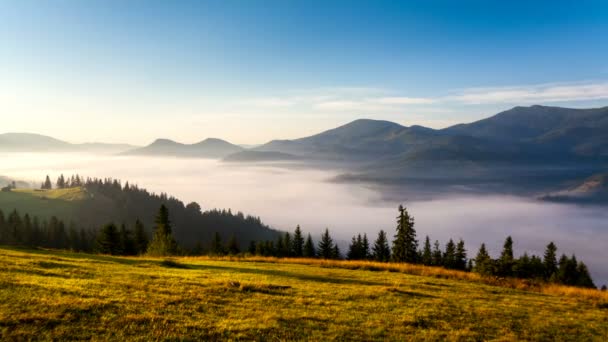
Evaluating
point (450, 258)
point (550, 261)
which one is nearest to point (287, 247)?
point (450, 258)

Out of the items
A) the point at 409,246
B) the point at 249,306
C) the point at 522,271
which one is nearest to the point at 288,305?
the point at 249,306

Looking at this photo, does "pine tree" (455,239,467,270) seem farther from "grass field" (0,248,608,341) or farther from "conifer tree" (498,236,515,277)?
"grass field" (0,248,608,341)

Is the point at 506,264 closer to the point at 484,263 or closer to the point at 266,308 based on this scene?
the point at 484,263

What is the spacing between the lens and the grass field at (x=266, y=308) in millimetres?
12195

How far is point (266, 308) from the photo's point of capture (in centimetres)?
1578

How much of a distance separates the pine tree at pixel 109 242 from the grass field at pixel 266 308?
4957 centimetres

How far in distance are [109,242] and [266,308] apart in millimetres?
63464

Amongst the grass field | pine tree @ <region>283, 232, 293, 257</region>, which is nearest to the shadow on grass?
the grass field

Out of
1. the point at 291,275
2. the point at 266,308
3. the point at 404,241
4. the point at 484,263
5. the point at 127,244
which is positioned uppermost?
the point at 266,308

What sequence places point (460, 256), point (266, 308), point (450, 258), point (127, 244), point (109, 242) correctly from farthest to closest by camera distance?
point (450, 258) < point (460, 256) < point (127, 244) < point (109, 242) < point (266, 308)

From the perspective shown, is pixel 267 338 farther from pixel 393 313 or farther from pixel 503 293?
pixel 503 293

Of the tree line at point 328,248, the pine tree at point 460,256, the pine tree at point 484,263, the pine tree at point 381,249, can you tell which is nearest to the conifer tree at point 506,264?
the tree line at point 328,248

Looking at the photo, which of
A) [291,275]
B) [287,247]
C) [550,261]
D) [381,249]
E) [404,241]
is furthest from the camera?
[550,261]

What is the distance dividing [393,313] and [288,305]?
5316mm
